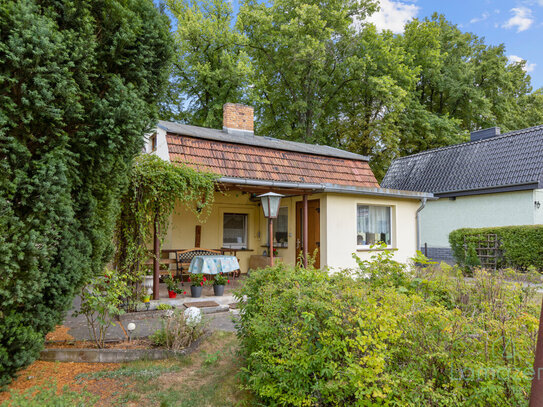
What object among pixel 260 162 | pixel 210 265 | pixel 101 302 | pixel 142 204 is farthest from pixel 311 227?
pixel 101 302

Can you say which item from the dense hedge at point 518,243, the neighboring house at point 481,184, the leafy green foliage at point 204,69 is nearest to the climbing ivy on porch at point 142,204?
the dense hedge at point 518,243

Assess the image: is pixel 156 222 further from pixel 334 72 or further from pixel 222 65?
pixel 334 72

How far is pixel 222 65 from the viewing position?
776 inches

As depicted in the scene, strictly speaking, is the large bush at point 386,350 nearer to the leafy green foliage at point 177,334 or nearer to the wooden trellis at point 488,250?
the leafy green foliage at point 177,334

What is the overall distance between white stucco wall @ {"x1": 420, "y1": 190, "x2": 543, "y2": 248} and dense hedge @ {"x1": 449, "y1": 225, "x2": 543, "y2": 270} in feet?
6.63

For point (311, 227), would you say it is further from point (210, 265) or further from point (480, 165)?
point (480, 165)

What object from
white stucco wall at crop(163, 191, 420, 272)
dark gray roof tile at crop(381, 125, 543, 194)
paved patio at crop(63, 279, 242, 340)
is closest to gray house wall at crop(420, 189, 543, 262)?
dark gray roof tile at crop(381, 125, 543, 194)

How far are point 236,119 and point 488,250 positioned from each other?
9749 mm

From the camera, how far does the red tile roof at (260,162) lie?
857cm

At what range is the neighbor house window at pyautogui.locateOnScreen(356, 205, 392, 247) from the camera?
10.3 metres

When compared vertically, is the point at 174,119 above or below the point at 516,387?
above

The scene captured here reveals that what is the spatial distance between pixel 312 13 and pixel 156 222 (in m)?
17.6

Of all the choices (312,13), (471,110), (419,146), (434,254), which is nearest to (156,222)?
(434,254)

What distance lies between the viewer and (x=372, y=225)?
10578 millimetres
